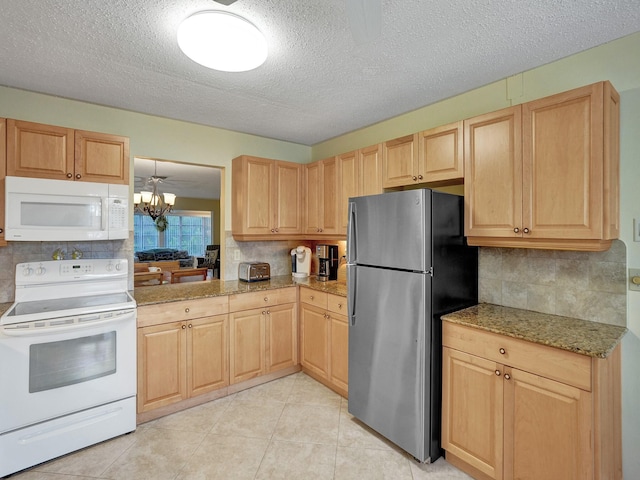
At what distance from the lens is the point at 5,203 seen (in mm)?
2074

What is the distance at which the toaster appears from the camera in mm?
3254

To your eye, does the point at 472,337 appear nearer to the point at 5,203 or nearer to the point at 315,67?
the point at 315,67

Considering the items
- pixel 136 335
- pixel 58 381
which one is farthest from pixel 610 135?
pixel 58 381

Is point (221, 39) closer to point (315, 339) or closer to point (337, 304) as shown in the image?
point (337, 304)

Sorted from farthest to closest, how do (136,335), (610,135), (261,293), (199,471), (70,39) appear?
(261,293), (136,335), (199,471), (70,39), (610,135)

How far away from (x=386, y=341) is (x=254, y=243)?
6.38 ft

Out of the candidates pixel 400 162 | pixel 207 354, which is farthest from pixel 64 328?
pixel 400 162

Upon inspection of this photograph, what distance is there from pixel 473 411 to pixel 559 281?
37.1 inches

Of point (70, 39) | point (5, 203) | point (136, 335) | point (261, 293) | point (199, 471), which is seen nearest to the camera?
point (70, 39)

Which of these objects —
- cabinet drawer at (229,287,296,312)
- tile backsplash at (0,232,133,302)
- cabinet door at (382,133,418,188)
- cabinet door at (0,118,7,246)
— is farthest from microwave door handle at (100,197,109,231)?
cabinet door at (382,133,418,188)

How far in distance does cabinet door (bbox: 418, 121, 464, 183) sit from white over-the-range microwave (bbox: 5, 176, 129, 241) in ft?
7.37

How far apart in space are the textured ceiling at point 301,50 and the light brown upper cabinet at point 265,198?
654 millimetres

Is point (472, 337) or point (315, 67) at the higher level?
point (315, 67)

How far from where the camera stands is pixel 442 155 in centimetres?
226
